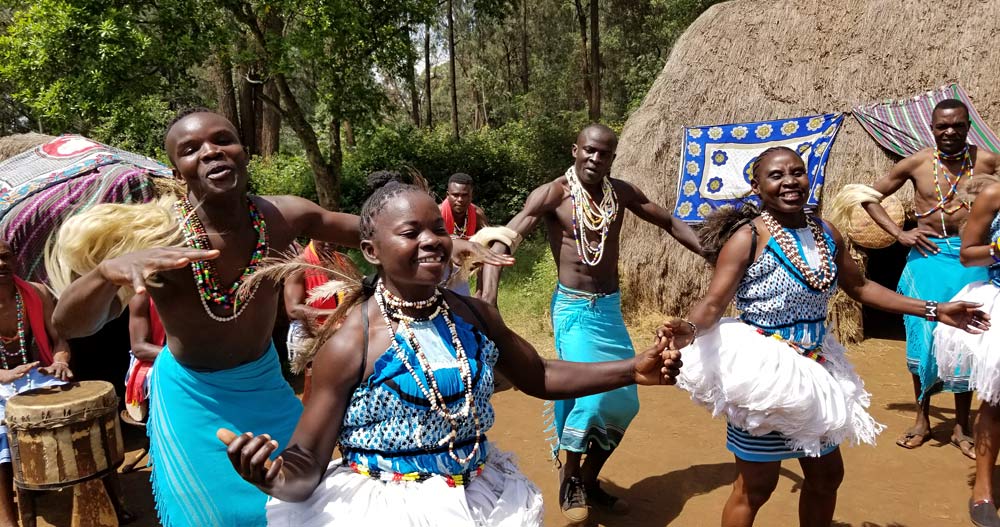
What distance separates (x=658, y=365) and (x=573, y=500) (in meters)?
2.01

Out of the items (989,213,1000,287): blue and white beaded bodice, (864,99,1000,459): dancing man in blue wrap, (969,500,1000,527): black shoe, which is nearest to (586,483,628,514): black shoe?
(969,500,1000,527): black shoe

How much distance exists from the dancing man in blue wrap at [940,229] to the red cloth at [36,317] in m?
5.46

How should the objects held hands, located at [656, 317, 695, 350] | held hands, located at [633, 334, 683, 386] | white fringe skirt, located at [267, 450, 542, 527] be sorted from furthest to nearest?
held hands, located at [656, 317, 695, 350] → held hands, located at [633, 334, 683, 386] → white fringe skirt, located at [267, 450, 542, 527]

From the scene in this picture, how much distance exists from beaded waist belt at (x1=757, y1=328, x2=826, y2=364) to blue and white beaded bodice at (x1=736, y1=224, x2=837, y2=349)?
0.01m

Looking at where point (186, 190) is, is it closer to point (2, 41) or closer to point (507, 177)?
point (2, 41)

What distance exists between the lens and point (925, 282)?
15.4ft

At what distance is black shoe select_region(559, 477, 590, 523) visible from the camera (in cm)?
373

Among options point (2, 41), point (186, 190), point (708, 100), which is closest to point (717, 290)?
point (186, 190)

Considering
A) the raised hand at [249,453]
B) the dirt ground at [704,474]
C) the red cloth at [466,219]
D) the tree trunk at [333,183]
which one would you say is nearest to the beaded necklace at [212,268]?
the raised hand at [249,453]

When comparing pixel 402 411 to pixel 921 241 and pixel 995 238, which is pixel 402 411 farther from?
pixel 921 241

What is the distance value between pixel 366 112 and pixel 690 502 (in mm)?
6995

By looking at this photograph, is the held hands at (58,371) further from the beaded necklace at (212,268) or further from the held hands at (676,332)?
the held hands at (676,332)

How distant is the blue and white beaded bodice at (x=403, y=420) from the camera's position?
Answer: 1.81m

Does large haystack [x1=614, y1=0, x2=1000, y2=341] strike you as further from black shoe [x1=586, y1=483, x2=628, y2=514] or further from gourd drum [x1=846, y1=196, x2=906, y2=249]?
black shoe [x1=586, y1=483, x2=628, y2=514]
